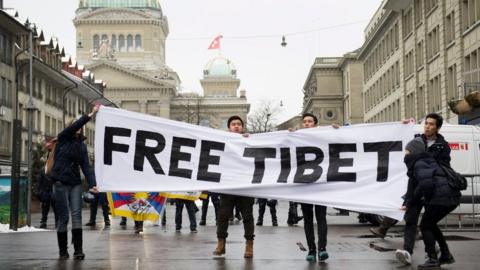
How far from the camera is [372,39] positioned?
2817 inches

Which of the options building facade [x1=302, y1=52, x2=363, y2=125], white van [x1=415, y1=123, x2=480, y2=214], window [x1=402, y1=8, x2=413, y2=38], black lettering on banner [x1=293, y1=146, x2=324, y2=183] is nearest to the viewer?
black lettering on banner [x1=293, y1=146, x2=324, y2=183]

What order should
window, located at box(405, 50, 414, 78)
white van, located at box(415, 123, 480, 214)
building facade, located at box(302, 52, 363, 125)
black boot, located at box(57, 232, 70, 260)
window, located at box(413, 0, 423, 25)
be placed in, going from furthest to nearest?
building facade, located at box(302, 52, 363, 125) < window, located at box(405, 50, 414, 78) < window, located at box(413, 0, 423, 25) < white van, located at box(415, 123, 480, 214) < black boot, located at box(57, 232, 70, 260)

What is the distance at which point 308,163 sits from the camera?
11.8 meters

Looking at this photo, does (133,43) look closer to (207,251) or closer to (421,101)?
(421,101)

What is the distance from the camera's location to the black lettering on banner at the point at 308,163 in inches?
461

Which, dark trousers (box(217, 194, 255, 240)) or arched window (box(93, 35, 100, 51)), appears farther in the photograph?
arched window (box(93, 35, 100, 51))

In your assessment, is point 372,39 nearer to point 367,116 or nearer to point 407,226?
point 367,116

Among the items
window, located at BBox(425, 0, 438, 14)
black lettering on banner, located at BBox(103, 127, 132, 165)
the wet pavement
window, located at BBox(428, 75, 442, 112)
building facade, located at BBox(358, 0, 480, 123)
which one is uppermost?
window, located at BBox(425, 0, 438, 14)

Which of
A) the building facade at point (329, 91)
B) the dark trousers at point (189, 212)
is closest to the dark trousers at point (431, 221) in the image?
the dark trousers at point (189, 212)

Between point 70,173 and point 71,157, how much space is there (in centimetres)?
21

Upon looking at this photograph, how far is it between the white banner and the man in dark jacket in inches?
49.2

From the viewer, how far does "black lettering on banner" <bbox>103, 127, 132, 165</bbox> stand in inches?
468

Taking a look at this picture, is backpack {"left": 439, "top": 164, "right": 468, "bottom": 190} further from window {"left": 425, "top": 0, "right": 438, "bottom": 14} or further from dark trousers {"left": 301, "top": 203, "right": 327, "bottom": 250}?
window {"left": 425, "top": 0, "right": 438, "bottom": 14}

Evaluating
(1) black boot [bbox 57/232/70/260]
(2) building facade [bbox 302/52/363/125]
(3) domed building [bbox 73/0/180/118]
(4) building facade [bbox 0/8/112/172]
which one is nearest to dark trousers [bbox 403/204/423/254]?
(1) black boot [bbox 57/232/70/260]
